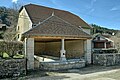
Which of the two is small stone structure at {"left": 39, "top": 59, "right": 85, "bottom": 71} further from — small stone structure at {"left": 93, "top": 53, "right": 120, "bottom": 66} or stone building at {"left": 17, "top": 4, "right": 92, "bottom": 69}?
small stone structure at {"left": 93, "top": 53, "right": 120, "bottom": 66}

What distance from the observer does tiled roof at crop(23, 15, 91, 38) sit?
14133 mm

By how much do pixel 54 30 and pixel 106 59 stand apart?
6536 millimetres

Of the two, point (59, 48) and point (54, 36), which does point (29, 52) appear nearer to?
point (54, 36)

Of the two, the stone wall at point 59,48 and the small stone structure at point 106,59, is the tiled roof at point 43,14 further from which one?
the small stone structure at point 106,59

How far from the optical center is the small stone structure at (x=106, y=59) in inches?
650

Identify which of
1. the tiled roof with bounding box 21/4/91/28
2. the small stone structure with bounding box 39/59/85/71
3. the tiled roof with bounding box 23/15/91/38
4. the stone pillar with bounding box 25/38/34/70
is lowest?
the small stone structure with bounding box 39/59/85/71

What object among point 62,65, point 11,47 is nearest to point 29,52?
point 62,65

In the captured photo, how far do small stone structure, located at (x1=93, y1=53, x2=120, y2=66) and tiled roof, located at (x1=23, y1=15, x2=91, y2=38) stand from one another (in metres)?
2.86

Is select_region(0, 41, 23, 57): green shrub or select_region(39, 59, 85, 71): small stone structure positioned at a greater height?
select_region(0, 41, 23, 57): green shrub

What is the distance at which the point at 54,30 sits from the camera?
1523 cm

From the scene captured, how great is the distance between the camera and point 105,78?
1060cm

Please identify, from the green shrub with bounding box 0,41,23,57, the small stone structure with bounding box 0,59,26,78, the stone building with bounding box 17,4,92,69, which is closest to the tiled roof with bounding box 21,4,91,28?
the stone building with bounding box 17,4,92,69

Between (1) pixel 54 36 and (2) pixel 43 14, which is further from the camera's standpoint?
(2) pixel 43 14

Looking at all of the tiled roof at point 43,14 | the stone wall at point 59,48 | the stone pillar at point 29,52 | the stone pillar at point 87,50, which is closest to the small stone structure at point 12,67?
the stone pillar at point 29,52
